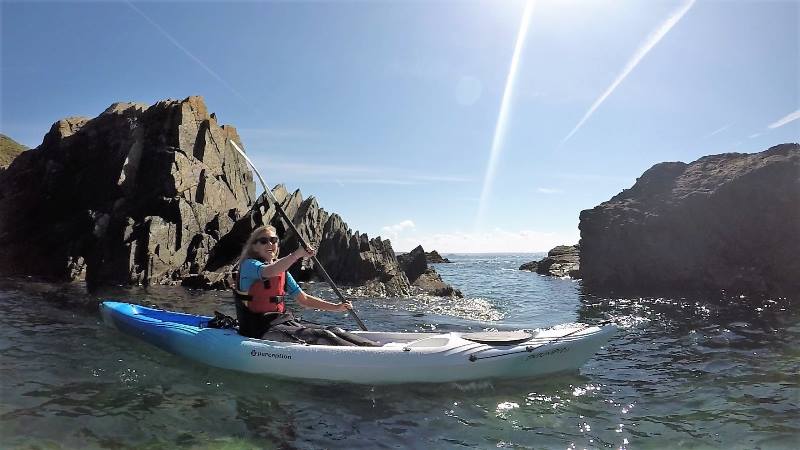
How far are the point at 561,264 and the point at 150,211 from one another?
35.7 m

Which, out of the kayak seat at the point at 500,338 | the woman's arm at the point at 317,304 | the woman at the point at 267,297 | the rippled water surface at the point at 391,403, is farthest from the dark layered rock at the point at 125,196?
the kayak seat at the point at 500,338

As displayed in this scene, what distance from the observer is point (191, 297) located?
18578 millimetres

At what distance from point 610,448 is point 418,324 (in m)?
9.17

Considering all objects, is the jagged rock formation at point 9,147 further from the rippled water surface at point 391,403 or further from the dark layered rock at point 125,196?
the rippled water surface at point 391,403

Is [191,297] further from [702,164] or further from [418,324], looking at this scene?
[702,164]

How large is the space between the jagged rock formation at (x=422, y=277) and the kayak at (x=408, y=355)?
49.0 ft

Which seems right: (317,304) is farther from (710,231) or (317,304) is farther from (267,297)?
(710,231)

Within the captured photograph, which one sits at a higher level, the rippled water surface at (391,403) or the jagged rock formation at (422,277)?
the jagged rock formation at (422,277)

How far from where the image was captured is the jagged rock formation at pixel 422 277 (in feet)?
77.7

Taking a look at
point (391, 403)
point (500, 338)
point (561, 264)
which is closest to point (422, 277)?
point (500, 338)

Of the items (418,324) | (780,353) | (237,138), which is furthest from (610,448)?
(237,138)

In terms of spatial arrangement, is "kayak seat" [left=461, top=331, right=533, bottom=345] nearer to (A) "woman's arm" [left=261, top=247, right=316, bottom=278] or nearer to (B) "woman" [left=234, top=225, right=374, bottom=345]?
(B) "woman" [left=234, top=225, right=374, bottom=345]

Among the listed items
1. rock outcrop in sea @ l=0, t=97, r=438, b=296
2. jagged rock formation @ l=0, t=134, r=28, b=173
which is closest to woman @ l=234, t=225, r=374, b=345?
rock outcrop in sea @ l=0, t=97, r=438, b=296

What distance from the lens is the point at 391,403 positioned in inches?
275
